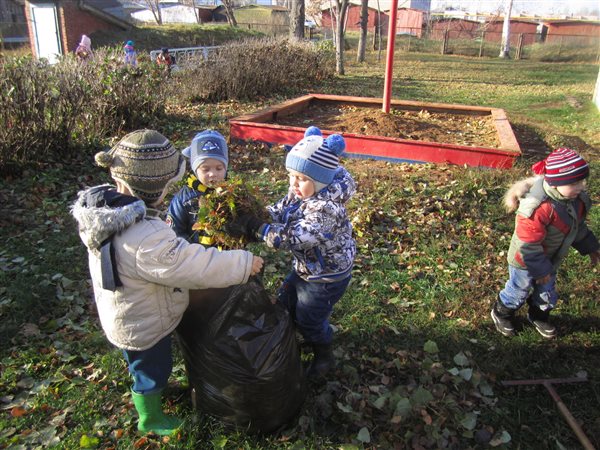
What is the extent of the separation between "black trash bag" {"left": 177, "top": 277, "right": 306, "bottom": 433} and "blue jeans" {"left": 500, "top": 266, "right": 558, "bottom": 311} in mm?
1697

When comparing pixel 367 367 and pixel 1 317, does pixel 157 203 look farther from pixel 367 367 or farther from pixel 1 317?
pixel 1 317

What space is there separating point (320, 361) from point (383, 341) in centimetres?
59

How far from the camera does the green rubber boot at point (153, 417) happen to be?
2287 mm

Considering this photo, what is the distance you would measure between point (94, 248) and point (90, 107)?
5.68 meters

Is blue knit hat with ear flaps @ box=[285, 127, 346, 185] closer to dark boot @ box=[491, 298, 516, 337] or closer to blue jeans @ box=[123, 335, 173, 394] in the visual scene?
blue jeans @ box=[123, 335, 173, 394]

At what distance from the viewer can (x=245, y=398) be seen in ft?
7.12

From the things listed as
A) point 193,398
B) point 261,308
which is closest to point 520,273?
point 261,308

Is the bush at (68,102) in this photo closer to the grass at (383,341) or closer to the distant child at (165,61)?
the grass at (383,341)

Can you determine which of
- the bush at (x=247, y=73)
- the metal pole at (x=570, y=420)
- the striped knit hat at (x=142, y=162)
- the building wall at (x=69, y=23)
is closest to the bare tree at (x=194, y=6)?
the building wall at (x=69, y=23)

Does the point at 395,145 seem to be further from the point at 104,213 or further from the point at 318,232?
the point at 104,213

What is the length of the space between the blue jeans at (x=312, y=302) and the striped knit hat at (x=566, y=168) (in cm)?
136

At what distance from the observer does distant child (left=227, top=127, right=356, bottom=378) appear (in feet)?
7.48

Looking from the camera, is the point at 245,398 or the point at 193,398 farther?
the point at 193,398

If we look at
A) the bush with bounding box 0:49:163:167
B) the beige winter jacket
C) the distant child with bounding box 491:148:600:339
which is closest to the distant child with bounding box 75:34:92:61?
the bush with bounding box 0:49:163:167
